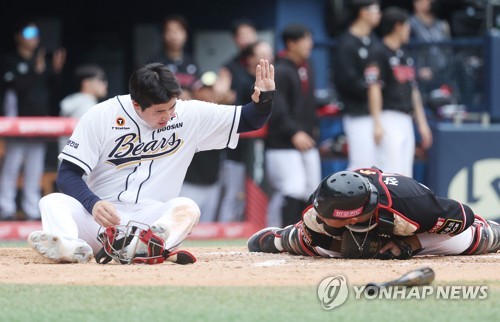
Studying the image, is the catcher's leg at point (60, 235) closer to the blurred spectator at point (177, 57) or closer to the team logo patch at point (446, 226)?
the team logo patch at point (446, 226)

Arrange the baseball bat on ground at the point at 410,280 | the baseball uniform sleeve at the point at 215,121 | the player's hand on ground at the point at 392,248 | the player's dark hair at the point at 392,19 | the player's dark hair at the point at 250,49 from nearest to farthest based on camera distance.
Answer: the baseball bat on ground at the point at 410,280
the player's hand on ground at the point at 392,248
the baseball uniform sleeve at the point at 215,121
the player's dark hair at the point at 392,19
the player's dark hair at the point at 250,49

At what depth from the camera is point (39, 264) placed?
6164 mm

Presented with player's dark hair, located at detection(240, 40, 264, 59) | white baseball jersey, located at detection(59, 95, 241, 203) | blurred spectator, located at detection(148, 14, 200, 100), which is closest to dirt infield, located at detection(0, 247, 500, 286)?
white baseball jersey, located at detection(59, 95, 241, 203)

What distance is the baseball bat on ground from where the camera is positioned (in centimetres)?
484

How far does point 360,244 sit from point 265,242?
0.88 meters

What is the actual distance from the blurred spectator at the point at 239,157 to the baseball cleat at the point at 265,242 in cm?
314

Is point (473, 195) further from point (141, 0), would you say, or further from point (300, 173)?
point (141, 0)

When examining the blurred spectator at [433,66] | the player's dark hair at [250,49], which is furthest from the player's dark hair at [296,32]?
the blurred spectator at [433,66]

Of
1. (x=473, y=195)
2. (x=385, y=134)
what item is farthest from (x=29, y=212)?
(x=473, y=195)

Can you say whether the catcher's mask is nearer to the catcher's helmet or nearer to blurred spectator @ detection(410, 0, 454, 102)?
the catcher's helmet

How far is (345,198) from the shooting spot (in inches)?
224

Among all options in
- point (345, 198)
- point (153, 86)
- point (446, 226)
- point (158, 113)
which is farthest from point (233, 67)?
point (345, 198)

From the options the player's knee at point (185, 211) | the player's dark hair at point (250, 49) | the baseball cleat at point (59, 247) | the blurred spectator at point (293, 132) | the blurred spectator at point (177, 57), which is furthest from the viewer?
the player's dark hair at point (250, 49)

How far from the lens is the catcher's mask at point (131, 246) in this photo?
5.88m
